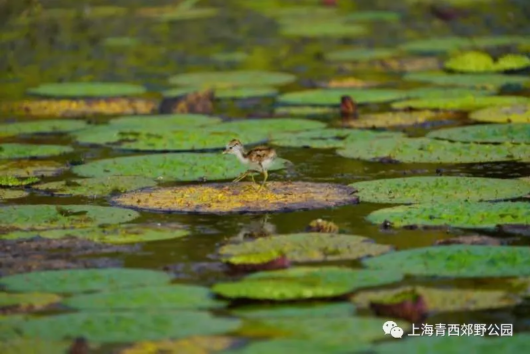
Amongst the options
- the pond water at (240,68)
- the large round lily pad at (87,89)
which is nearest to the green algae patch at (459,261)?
the pond water at (240,68)

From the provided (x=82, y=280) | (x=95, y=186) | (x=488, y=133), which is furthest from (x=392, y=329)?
(x=488, y=133)

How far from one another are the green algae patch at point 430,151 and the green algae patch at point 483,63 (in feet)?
19.9

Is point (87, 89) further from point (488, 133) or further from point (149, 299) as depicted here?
point (149, 299)

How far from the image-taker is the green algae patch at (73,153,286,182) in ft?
43.2

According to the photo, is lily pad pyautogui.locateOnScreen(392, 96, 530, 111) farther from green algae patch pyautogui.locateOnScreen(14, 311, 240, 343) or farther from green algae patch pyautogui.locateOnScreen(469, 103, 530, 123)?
green algae patch pyautogui.locateOnScreen(14, 311, 240, 343)

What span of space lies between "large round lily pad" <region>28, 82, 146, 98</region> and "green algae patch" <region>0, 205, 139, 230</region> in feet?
25.2

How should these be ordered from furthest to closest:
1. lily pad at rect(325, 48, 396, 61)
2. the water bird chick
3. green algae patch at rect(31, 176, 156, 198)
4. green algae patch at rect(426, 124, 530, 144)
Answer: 1. lily pad at rect(325, 48, 396, 61)
2. green algae patch at rect(426, 124, 530, 144)
3. green algae patch at rect(31, 176, 156, 198)
4. the water bird chick

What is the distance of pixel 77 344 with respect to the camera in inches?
295

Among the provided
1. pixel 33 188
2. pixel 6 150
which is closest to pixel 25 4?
pixel 6 150

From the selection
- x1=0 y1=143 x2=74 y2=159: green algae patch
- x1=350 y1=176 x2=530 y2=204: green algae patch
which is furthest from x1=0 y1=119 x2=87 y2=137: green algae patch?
x1=350 y1=176 x2=530 y2=204: green algae patch

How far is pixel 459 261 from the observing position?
30.7 ft

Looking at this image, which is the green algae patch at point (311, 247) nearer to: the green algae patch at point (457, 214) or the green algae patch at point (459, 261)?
the green algae patch at point (459, 261)

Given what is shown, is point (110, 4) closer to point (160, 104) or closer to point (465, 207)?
point (160, 104)

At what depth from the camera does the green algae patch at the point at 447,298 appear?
8352 millimetres
